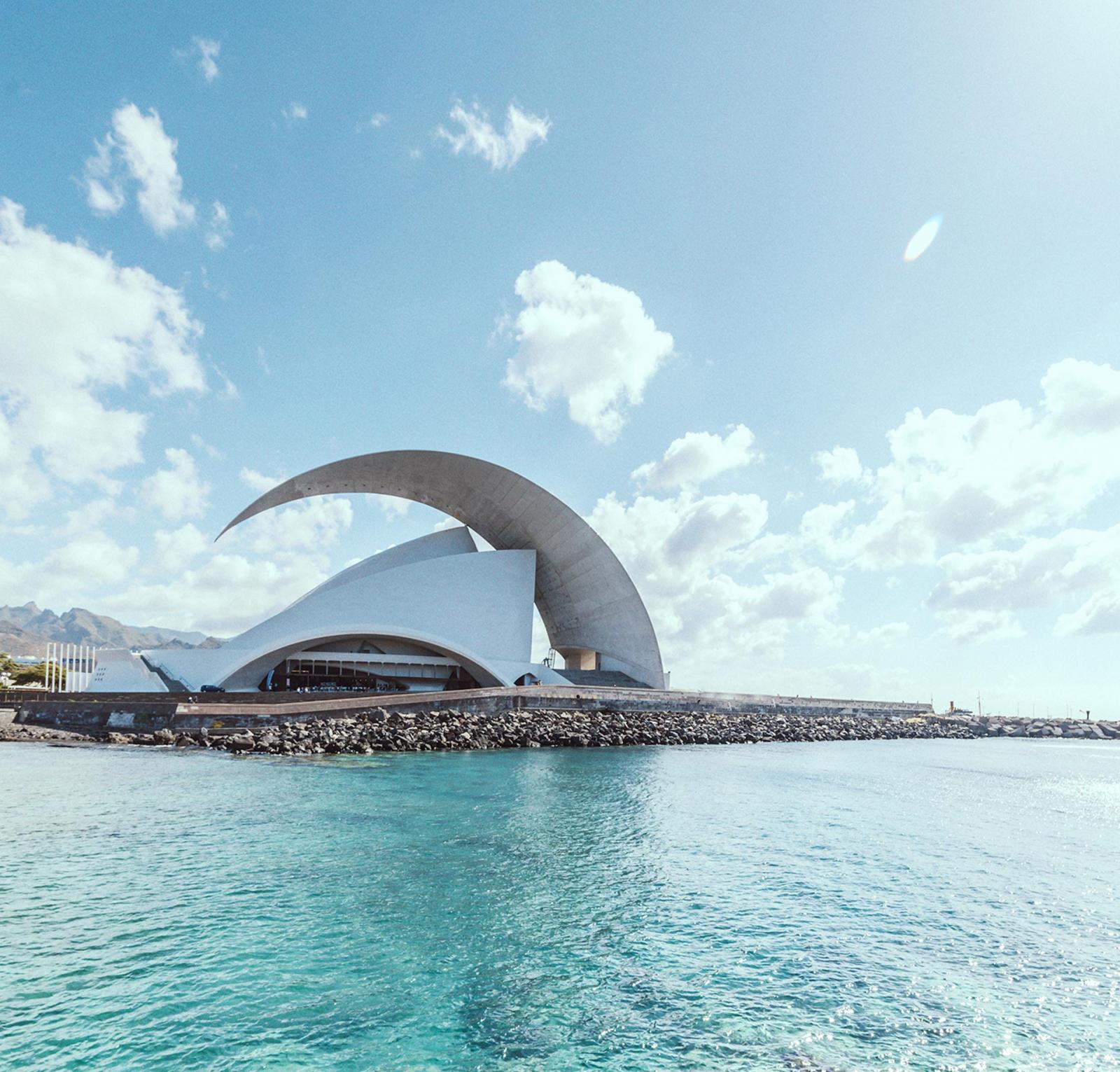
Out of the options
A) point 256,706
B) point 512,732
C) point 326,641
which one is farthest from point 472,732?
point 326,641

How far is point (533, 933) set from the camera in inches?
251

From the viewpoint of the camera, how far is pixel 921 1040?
4.79 metres

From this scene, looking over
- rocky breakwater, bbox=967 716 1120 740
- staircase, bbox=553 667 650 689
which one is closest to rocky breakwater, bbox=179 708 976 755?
staircase, bbox=553 667 650 689

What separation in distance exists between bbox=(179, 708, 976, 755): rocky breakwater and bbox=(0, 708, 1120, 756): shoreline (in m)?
0.03

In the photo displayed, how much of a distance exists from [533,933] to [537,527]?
3240cm

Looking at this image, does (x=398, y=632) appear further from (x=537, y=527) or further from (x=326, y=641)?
(x=537, y=527)

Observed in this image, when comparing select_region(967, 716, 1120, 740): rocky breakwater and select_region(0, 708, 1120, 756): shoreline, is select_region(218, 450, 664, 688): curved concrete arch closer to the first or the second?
select_region(0, 708, 1120, 756): shoreline

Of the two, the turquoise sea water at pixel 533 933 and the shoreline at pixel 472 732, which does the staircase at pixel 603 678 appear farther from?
the turquoise sea water at pixel 533 933

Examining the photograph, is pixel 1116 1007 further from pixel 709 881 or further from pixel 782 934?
pixel 709 881

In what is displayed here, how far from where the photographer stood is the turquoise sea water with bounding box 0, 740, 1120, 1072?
4594 mm

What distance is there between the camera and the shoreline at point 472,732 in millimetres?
19781

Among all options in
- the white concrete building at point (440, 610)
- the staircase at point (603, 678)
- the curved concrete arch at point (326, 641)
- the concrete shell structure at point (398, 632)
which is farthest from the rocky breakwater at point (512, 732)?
the concrete shell structure at point (398, 632)

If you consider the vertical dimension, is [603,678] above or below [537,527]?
below

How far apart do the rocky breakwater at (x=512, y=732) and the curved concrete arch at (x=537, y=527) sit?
721 centimetres
